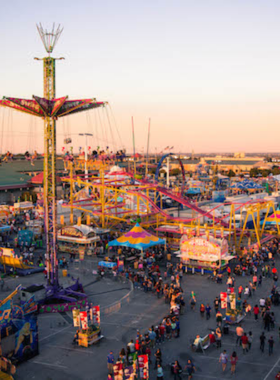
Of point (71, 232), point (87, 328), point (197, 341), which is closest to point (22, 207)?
point (71, 232)

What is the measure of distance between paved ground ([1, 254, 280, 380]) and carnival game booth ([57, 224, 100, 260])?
359 inches

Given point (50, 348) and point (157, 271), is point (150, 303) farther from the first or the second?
point (50, 348)

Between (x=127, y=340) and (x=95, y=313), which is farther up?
(x=95, y=313)

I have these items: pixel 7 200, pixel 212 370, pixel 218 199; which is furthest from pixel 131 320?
pixel 7 200

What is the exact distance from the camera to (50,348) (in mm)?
15719

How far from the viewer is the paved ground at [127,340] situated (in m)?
13.8

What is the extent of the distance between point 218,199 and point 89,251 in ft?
111

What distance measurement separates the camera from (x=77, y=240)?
3212cm

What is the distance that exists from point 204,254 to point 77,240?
422 inches

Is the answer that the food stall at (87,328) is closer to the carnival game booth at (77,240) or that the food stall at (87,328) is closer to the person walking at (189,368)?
the person walking at (189,368)

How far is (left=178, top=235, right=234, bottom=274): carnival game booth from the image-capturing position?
25.9 m

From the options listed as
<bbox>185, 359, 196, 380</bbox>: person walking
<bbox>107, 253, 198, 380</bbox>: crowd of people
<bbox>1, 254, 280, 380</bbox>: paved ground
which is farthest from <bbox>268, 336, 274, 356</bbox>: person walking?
<bbox>185, 359, 196, 380</bbox>: person walking

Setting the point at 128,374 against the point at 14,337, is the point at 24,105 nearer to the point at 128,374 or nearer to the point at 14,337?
the point at 14,337

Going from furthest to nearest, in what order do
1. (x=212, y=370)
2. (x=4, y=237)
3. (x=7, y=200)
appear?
(x=7, y=200) < (x=4, y=237) < (x=212, y=370)
